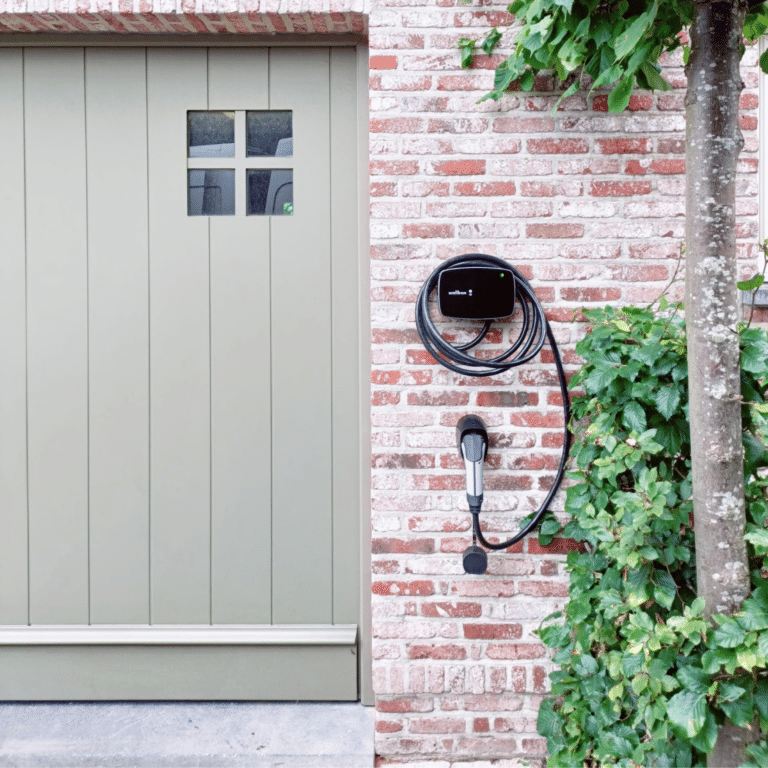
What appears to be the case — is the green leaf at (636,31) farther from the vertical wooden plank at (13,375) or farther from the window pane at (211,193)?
the vertical wooden plank at (13,375)

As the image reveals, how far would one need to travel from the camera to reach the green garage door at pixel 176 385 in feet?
7.45

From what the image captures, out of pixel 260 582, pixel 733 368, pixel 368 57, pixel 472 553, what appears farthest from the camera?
pixel 260 582

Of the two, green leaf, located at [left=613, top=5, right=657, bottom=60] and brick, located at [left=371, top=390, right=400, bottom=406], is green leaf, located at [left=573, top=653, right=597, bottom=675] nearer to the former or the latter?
brick, located at [left=371, top=390, right=400, bottom=406]

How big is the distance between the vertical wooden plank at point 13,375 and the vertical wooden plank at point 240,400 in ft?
2.23

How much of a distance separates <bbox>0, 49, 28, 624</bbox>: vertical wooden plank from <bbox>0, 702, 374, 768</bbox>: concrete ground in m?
0.47

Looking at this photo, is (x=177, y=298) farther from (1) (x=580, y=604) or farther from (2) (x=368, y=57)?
(1) (x=580, y=604)

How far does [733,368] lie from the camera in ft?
4.62

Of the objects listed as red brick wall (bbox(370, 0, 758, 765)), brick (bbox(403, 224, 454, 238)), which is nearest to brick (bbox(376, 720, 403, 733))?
red brick wall (bbox(370, 0, 758, 765))

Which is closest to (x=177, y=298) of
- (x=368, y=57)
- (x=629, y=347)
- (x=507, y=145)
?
(x=368, y=57)

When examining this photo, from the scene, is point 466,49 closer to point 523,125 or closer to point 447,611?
point 523,125

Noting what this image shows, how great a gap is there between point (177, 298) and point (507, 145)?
49.1 inches

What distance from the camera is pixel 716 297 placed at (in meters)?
1.39

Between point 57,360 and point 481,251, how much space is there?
1.54 m

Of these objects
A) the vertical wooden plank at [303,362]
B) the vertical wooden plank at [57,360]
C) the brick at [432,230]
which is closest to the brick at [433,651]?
the vertical wooden plank at [303,362]
